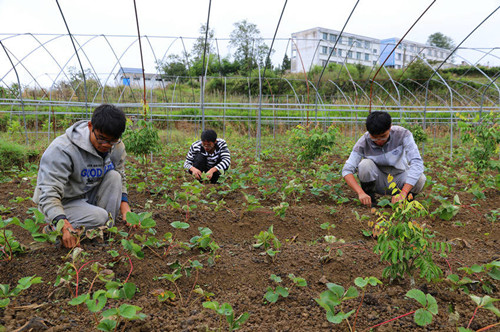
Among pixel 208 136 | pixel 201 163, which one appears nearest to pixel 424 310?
pixel 208 136

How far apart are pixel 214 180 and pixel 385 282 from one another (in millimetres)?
3144

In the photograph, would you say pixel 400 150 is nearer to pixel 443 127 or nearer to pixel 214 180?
pixel 214 180

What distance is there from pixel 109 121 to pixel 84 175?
621 millimetres

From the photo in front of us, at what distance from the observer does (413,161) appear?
347 cm

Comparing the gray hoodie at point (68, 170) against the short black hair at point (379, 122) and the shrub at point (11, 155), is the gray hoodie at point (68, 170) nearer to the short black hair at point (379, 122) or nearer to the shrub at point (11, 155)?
the short black hair at point (379, 122)

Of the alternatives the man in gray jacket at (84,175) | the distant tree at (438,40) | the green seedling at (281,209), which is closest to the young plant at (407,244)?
the green seedling at (281,209)

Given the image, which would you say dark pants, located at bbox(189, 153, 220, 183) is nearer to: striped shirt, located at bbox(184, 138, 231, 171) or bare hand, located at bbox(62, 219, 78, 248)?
striped shirt, located at bbox(184, 138, 231, 171)

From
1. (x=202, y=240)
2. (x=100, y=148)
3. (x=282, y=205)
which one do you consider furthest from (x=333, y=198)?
(x=100, y=148)

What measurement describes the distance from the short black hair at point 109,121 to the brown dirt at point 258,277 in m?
0.74

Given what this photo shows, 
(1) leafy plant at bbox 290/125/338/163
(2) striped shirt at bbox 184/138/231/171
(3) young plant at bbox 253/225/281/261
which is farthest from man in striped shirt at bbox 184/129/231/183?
(3) young plant at bbox 253/225/281/261

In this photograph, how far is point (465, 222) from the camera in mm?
3174

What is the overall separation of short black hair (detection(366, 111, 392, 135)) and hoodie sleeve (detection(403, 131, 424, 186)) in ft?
1.34

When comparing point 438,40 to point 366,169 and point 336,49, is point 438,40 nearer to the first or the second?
point 336,49

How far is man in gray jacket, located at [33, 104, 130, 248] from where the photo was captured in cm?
235
